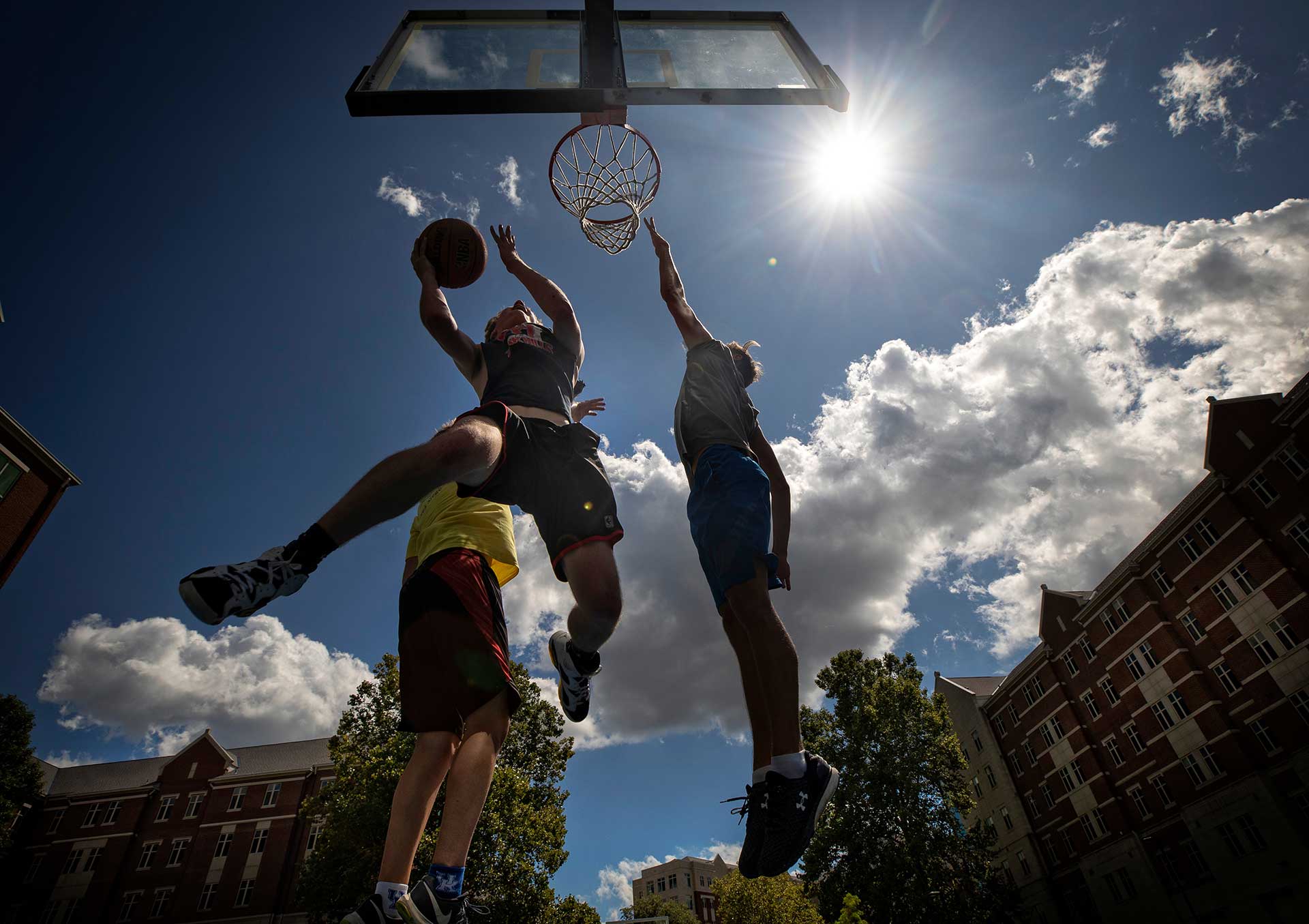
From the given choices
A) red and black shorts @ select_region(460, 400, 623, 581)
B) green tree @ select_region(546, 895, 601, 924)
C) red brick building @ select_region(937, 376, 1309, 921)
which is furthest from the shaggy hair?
red brick building @ select_region(937, 376, 1309, 921)

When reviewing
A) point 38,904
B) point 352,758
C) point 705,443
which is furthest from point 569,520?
point 38,904

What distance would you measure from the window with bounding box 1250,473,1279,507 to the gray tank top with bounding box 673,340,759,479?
32.3 m

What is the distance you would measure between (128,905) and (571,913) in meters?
32.7

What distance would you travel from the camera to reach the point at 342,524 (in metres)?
2.39

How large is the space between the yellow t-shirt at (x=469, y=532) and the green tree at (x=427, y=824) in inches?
639

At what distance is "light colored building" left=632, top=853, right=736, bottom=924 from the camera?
3127 inches

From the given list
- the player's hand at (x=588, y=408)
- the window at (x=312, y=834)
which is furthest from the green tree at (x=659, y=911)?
the player's hand at (x=588, y=408)

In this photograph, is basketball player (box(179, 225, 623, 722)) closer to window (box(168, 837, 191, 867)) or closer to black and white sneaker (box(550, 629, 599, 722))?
black and white sneaker (box(550, 629, 599, 722))

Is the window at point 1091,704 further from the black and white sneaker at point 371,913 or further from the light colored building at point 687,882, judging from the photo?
the light colored building at point 687,882

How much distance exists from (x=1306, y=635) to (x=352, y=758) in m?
36.0

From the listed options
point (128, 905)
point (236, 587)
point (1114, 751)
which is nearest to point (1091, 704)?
point (1114, 751)

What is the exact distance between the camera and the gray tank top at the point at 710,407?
12.5 feet

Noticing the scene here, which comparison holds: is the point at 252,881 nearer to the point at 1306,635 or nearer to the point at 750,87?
the point at 750,87

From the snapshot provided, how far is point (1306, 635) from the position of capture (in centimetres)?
2312
